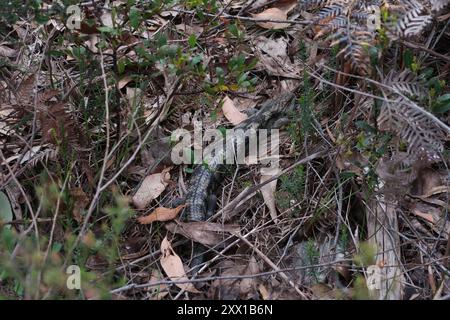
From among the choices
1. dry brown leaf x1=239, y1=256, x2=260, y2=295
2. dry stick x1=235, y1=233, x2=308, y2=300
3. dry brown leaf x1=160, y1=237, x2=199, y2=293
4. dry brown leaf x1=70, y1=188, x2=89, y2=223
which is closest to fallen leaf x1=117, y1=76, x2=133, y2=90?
dry brown leaf x1=70, y1=188, x2=89, y2=223

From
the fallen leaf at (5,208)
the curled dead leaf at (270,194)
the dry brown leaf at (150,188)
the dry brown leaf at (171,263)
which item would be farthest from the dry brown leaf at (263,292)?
the fallen leaf at (5,208)

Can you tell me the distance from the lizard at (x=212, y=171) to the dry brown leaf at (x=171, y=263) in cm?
7

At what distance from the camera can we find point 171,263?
2924 millimetres

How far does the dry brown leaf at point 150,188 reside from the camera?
3.25m

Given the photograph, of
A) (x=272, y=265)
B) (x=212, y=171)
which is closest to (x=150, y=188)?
(x=212, y=171)

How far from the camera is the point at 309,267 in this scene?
261 cm

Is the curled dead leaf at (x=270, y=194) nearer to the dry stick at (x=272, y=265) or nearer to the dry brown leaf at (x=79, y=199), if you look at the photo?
the dry stick at (x=272, y=265)

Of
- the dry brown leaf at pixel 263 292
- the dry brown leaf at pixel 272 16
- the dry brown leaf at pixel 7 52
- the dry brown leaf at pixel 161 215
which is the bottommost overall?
the dry brown leaf at pixel 263 292

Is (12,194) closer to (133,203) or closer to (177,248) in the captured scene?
(133,203)

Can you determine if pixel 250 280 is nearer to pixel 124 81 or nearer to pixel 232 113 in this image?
pixel 232 113

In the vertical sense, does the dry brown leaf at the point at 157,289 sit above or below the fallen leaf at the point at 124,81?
below

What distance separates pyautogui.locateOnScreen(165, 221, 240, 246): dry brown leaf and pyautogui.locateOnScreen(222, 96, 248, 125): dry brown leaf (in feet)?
3.02

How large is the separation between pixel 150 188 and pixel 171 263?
1.86 feet
